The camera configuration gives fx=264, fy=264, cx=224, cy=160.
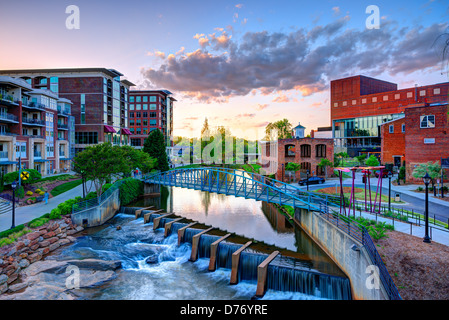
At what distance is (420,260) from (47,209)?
26.8m

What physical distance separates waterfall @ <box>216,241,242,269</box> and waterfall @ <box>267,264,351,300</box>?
318 centimetres

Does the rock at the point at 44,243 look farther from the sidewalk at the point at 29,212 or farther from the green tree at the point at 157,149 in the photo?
the green tree at the point at 157,149

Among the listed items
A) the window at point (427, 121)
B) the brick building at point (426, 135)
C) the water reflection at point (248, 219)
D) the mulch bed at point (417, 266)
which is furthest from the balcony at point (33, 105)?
the window at point (427, 121)

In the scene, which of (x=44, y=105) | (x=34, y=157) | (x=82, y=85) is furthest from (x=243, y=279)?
(x=82, y=85)

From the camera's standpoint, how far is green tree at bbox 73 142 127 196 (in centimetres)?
2638

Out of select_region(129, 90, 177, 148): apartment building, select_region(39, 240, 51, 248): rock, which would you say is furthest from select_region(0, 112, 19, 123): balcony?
select_region(129, 90, 177, 148): apartment building

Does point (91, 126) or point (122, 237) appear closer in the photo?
point (122, 237)

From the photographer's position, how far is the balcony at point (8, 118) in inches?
1311

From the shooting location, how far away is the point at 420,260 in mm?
11211

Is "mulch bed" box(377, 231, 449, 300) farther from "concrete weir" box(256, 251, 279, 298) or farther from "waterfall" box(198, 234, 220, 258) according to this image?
"waterfall" box(198, 234, 220, 258)

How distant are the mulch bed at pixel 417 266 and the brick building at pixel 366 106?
60089 millimetres

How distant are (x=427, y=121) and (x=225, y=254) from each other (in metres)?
31.3
